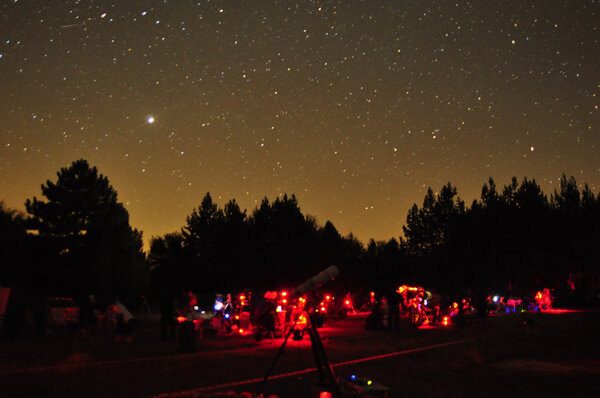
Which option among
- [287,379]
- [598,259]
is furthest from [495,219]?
[287,379]

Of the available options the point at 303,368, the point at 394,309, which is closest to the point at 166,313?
the point at 394,309

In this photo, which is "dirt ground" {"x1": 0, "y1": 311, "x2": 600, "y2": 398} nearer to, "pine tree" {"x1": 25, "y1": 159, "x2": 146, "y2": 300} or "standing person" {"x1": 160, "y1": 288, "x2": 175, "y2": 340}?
"standing person" {"x1": 160, "y1": 288, "x2": 175, "y2": 340}

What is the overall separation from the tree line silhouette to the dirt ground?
8.45 meters

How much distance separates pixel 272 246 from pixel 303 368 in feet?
180

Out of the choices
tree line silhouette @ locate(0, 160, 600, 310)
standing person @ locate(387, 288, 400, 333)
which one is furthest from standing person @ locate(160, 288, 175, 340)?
standing person @ locate(387, 288, 400, 333)

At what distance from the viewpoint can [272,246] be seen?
223 ft

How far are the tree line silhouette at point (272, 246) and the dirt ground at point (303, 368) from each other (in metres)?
8.45

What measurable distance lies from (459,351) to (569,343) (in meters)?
5.87

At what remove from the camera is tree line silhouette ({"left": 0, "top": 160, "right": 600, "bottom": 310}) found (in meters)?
39.5

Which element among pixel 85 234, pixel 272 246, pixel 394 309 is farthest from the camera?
pixel 272 246

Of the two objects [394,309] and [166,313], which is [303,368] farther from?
[394,309]

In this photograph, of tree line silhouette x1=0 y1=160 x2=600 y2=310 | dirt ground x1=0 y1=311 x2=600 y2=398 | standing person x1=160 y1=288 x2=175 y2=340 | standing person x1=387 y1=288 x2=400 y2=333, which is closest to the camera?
dirt ground x1=0 y1=311 x2=600 y2=398

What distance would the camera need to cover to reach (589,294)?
56.1 m

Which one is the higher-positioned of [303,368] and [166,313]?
[166,313]
